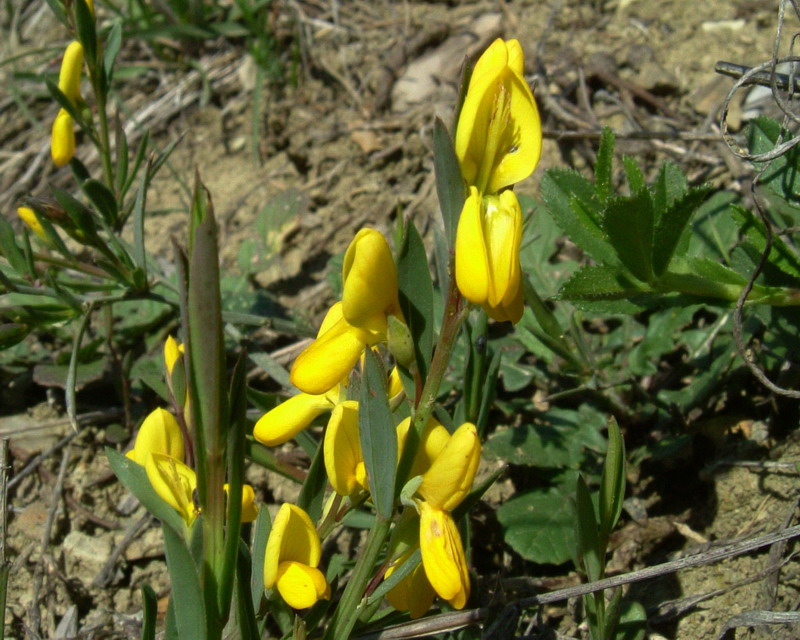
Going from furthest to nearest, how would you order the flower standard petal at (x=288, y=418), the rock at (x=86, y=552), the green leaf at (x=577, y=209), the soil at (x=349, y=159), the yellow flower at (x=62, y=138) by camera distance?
the yellow flower at (x=62, y=138) → the rock at (x=86, y=552) → the soil at (x=349, y=159) → the green leaf at (x=577, y=209) → the flower standard petal at (x=288, y=418)

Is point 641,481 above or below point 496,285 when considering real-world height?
below

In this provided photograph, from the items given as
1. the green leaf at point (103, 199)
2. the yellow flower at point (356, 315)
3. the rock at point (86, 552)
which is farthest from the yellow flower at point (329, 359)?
the rock at point (86, 552)

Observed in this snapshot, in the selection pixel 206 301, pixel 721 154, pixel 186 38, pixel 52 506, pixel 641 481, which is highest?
pixel 206 301

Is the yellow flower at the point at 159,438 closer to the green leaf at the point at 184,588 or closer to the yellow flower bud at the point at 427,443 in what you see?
the green leaf at the point at 184,588

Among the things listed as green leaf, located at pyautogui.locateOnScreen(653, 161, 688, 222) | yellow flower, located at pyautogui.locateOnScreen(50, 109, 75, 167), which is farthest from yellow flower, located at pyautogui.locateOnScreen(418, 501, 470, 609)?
yellow flower, located at pyautogui.locateOnScreen(50, 109, 75, 167)

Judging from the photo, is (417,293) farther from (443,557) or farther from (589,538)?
(589,538)

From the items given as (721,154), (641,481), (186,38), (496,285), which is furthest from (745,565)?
(186,38)

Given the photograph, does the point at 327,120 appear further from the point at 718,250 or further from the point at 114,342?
the point at 718,250
